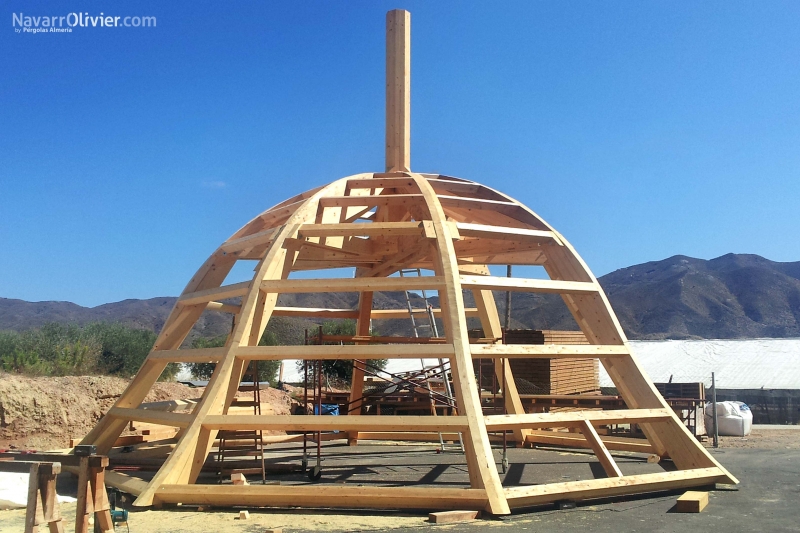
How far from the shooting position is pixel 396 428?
27.8ft

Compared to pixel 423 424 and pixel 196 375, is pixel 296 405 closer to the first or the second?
pixel 423 424

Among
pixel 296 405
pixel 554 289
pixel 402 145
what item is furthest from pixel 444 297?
pixel 296 405

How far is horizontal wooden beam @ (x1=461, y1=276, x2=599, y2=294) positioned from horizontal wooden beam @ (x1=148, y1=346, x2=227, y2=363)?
354 cm

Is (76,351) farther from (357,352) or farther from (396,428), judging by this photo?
(396,428)

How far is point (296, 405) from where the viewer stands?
68.9ft

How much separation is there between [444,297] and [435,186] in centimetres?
398

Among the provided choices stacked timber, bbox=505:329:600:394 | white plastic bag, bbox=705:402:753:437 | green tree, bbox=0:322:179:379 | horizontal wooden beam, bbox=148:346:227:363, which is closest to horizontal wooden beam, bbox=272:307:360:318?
horizontal wooden beam, bbox=148:346:227:363

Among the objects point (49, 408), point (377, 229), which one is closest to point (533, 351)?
point (377, 229)

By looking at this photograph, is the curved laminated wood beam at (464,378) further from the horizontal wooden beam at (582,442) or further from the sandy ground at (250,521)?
the horizontal wooden beam at (582,442)

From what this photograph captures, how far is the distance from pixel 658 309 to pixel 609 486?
9266 cm

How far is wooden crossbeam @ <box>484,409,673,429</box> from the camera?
8719 mm

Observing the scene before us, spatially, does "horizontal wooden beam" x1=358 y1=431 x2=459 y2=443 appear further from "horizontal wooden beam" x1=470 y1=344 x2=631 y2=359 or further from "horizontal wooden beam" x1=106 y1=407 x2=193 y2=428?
"horizontal wooden beam" x1=106 y1=407 x2=193 y2=428

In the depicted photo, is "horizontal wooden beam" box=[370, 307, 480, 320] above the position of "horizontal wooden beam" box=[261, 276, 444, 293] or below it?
below

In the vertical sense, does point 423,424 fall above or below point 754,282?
below
